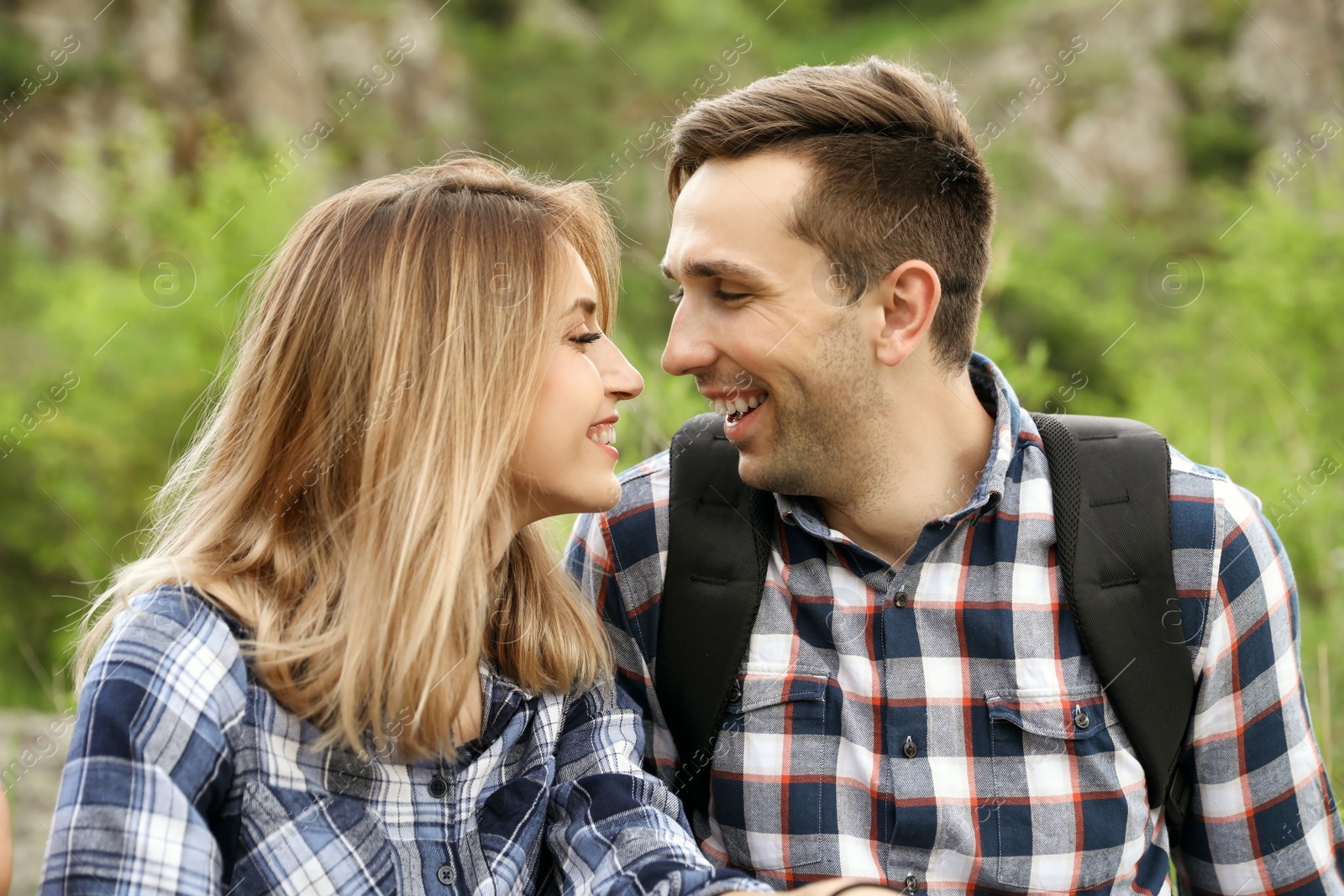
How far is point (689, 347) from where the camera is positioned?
8.09ft

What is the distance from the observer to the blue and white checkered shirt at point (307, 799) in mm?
1573

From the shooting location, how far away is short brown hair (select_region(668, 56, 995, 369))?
2.49m

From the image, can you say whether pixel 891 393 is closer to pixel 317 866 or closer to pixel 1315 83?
pixel 317 866

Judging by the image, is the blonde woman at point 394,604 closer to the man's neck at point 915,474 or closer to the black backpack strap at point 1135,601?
the man's neck at point 915,474

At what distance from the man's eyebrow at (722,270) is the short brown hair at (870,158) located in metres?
0.14

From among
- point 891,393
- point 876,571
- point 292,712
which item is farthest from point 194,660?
point 891,393

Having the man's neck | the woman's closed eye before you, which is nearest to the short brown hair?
the man's neck

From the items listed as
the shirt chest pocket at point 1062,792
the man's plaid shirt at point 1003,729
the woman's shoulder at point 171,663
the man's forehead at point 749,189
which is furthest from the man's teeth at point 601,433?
the shirt chest pocket at point 1062,792

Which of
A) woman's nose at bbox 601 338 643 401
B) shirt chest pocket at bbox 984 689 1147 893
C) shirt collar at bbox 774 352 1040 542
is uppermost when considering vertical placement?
woman's nose at bbox 601 338 643 401

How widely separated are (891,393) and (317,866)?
1.51 metres

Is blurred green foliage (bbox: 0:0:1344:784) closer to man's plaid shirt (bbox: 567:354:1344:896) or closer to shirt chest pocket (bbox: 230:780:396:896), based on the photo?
man's plaid shirt (bbox: 567:354:1344:896)

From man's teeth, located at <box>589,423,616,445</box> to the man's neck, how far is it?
0.53 m

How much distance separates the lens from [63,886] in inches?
60.4

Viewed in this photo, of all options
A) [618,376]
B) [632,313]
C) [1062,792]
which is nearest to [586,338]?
[618,376]
